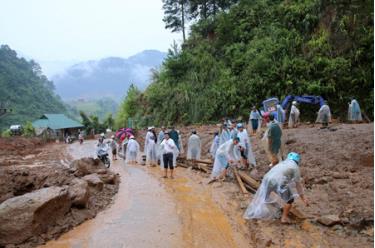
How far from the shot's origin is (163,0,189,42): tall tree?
144ft

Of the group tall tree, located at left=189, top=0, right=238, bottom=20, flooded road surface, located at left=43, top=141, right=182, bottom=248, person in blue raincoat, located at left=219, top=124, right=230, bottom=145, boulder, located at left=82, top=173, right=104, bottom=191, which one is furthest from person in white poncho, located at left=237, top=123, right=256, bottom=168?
tall tree, located at left=189, top=0, right=238, bottom=20

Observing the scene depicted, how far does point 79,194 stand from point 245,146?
237 inches

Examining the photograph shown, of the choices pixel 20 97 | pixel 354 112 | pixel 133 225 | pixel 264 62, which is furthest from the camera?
pixel 20 97

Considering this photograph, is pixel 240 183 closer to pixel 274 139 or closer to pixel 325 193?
pixel 274 139

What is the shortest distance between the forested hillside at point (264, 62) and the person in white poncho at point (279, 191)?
11720 millimetres

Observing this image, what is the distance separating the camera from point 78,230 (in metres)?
9.11

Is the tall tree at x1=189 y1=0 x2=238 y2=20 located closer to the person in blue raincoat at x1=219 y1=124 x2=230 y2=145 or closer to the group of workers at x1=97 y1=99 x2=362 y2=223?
the group of workers at x1=97 y1=99 x2=362 y2=223

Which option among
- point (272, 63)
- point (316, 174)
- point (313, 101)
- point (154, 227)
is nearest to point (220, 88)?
point (272, 63)

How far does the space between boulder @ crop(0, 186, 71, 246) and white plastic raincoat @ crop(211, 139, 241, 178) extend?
5.45m

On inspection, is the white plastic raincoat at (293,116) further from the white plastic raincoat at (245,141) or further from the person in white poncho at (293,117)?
the white plastic raincoat at (245,141)

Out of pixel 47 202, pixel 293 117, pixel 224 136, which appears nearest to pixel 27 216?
pixel 47 202

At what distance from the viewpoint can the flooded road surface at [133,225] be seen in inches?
326

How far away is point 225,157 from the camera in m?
12.8

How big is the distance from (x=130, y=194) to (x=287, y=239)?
5.74 metres
